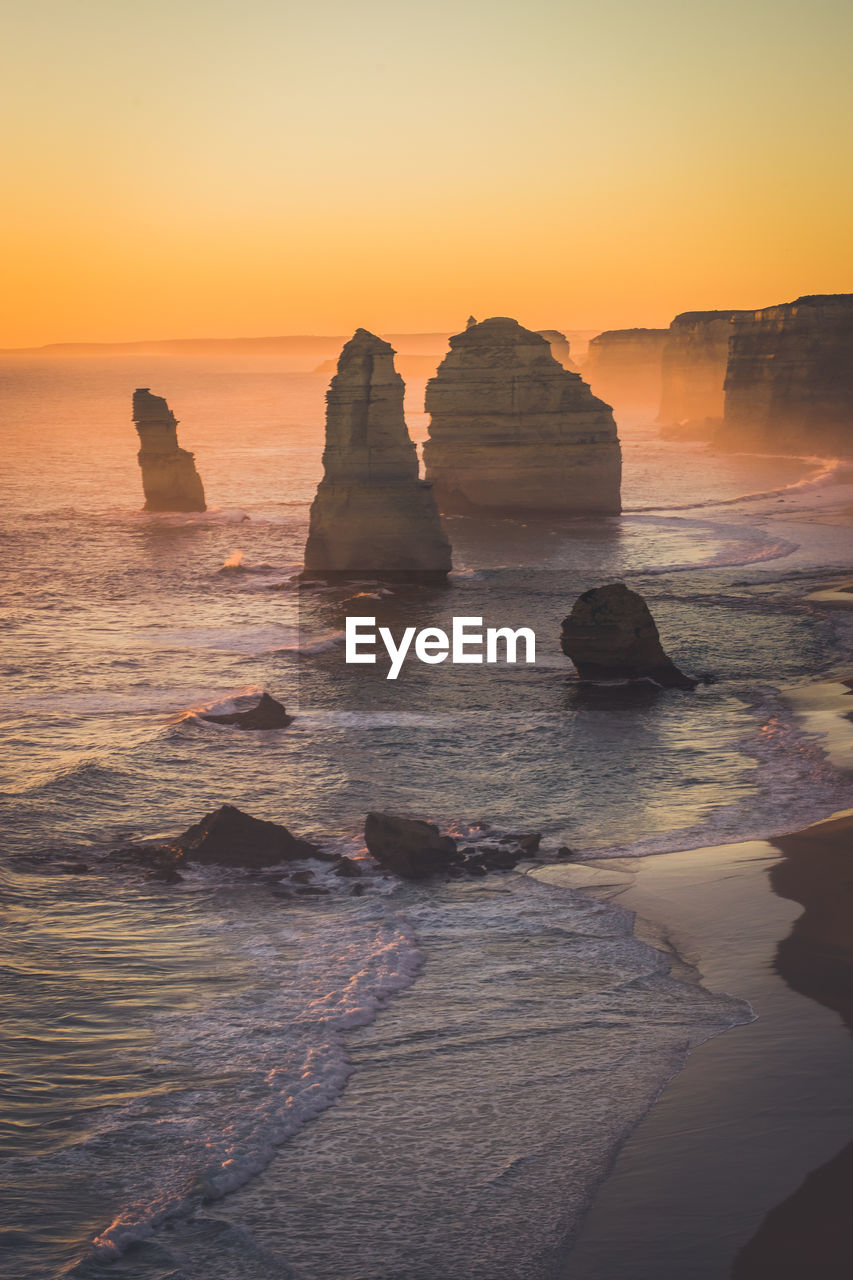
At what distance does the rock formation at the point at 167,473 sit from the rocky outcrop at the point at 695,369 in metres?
79.7

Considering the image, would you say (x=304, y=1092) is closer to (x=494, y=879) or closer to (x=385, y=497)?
(x=494, y=879)

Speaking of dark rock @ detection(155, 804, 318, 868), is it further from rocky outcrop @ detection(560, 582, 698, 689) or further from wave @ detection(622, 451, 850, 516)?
wave @ detection(622, 451, 850, 516)

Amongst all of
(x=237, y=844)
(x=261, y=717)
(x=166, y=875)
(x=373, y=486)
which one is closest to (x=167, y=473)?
(x=373, y=486)

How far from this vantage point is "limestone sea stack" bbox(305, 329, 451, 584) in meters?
42.3

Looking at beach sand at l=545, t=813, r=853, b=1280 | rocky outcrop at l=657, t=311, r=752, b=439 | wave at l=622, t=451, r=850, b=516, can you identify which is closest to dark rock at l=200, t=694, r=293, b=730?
beach sand at l=545, t=813, r=853, b=1280

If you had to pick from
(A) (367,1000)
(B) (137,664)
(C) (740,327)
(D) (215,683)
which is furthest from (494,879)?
(C) (740,327)

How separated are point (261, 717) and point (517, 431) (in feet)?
126

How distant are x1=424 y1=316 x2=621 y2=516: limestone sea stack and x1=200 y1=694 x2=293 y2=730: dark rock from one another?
123 feet

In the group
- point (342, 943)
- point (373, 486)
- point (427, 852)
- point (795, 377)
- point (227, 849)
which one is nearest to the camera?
point (342, 943)

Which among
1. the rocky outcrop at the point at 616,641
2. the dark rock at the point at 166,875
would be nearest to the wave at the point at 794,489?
the rocky outcrop at the point at 616,641

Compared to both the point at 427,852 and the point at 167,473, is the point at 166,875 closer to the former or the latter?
the point at 427,852

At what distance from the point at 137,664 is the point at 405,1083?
2229 cm

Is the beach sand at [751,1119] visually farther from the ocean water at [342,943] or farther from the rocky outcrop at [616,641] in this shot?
the rocky outcrop at [616,641]

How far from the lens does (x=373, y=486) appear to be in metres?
42.6
